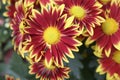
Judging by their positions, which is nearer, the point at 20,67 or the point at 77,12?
the point at 77,12

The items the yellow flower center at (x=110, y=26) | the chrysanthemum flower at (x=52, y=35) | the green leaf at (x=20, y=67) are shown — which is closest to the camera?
the chrysanthemum flower at (x=52, y=35)

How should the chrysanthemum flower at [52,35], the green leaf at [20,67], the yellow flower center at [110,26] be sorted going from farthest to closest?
the green leaf at [20,67] < the yellow flower center at [110,26] < the chrysanthemum flower at [52,35]

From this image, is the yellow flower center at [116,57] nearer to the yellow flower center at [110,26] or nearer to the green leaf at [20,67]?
the yellow flower center at [110,26]

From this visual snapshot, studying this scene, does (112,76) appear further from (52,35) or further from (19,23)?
(19,23)

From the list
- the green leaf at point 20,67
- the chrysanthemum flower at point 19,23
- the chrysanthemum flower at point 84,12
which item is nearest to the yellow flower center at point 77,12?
the chrysanthemum flower at point 84,12

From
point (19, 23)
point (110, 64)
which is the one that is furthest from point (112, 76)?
point (19, 23)

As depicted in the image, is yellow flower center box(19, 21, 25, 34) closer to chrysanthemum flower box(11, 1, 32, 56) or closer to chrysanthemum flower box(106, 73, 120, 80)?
chrysanthemum flower box(11, 1, 32, 56)

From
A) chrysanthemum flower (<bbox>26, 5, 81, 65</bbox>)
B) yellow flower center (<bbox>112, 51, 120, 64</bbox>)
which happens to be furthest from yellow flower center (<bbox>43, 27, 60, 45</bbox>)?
yellow flower center (<bbox>112, 51, 120, 64</bbox>)
